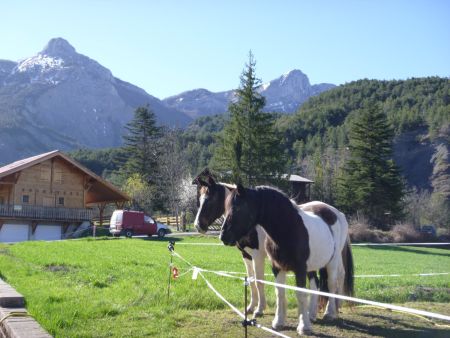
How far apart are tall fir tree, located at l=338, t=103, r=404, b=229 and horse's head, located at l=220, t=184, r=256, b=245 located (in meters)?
44.8

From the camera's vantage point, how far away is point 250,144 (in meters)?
42.5

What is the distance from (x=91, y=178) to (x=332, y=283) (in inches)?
1516

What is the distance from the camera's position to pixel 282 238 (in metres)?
6.51

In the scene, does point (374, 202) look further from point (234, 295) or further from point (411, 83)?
point (411, 83)

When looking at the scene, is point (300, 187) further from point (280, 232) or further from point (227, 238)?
point (227, 238)

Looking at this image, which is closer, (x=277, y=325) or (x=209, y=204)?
(x=277, y=325)

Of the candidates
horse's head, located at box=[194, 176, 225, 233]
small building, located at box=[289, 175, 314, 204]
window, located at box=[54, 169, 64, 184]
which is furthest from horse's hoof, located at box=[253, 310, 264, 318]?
small building, located at box=[289, 175, 314, 204]

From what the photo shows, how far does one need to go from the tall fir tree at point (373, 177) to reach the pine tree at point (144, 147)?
24804 mm

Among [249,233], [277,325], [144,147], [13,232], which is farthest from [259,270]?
[144,147]

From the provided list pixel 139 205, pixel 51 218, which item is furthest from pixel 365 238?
pixel 139 205

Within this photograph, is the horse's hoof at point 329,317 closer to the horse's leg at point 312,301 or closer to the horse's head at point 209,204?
the horse's leg at point 312,301

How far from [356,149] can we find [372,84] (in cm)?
9003

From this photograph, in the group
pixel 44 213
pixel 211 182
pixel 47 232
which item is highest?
pixel 211 182

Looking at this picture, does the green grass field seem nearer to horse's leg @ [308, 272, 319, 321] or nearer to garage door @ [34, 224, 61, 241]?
horse's leg @ [308, 272, 319, 321]
